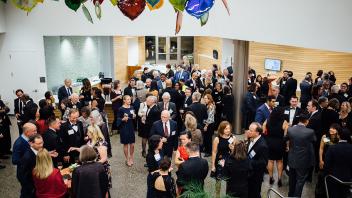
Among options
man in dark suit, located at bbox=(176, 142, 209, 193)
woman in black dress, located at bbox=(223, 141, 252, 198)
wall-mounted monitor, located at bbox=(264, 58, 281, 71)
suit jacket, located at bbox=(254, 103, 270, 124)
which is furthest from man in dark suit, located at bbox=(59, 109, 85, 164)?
wall-mounted monitor, located at bbox=(264, 58, 281, 71)

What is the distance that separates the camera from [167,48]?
62.5 ft

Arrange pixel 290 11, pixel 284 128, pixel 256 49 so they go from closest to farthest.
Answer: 1. pixel 284 128
2. pixel 290 11
3. pixel 256 49

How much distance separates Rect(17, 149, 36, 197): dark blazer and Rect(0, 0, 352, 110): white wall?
500cm

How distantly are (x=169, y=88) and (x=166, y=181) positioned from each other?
4.74 metres

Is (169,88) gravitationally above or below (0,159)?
above

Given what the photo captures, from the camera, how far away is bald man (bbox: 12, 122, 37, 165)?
498 centimetres

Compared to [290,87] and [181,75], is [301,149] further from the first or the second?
[181,75]

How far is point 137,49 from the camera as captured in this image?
58.0 ft

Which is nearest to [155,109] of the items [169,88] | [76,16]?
[169,88]

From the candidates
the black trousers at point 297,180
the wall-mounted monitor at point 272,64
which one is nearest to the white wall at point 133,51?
the wall-mounted monitor at point 272,64

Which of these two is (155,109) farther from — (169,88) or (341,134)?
(341,134)

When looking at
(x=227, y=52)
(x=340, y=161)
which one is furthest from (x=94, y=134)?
(x=227, y=52)

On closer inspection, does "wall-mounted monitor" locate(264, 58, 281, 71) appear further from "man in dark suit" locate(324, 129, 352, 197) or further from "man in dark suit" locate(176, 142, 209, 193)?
"man in dark suit" locate(176, 142, 209, 193)

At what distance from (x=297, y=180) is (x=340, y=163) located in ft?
2.75
